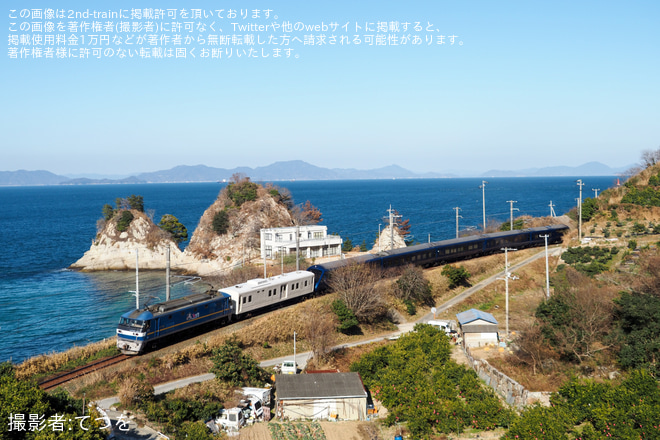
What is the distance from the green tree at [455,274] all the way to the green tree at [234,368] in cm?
2149

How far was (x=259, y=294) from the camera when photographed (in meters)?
31.1

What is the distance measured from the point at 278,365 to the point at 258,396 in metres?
4.81

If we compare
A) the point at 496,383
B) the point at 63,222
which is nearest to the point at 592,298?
the point at 496,383

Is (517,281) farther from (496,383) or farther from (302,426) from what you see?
(302,426)

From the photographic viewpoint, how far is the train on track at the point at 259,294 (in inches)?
965

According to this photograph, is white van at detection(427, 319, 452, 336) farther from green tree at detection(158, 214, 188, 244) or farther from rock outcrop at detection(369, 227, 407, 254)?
green tree at detection(158, 214, 188, 244)

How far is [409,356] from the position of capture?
27.9 m

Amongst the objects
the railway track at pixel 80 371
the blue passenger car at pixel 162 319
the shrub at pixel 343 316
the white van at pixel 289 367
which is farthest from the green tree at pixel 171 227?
the railway track at pixel 80 371

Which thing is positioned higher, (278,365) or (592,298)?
(592,298)

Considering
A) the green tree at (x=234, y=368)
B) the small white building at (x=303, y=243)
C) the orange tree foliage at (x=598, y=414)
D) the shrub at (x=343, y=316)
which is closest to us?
the orange tree foliage at (x=598, y=414)

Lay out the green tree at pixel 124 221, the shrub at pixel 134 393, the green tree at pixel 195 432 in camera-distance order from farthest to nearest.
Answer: the green tree at pixel 124 221
the shrub at pixel 134 393
the green tree at pixel 195 432

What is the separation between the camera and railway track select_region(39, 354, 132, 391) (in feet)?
71.2

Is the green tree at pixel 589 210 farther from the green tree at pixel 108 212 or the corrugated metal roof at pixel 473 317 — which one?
the green tree at pixel 108 212

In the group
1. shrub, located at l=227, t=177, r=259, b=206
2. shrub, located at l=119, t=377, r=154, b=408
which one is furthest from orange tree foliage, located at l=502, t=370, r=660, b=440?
shrub, located at l=227, t=177, r=259, b=206
